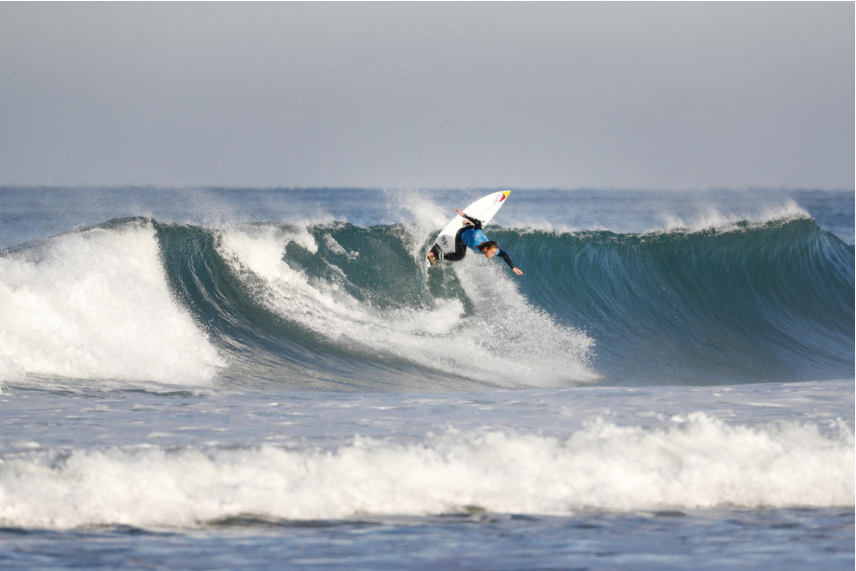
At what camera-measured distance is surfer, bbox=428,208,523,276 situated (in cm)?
872

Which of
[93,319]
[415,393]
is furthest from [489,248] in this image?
[93,319]

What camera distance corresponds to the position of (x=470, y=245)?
9648 millimetres

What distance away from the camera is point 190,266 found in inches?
396

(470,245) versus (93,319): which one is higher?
(470,245)

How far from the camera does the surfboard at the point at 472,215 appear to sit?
10641 millimetres

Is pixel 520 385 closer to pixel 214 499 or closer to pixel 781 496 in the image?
pixel 781 496

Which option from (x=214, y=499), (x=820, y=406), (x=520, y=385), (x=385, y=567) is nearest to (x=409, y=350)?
(x=520, y=385)

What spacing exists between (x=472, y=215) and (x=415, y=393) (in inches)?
185

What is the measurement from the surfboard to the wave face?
49 centimetres

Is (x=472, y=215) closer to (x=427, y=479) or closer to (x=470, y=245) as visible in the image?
(x=470, y=245)

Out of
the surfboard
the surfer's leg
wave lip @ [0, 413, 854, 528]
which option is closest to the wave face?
the surfer's leg

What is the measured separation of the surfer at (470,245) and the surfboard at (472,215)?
0.07 metres

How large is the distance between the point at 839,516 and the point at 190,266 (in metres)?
7.66

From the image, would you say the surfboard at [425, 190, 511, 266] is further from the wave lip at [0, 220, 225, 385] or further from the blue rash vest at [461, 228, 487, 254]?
the wave lip at [0, 220, 225, 385]
